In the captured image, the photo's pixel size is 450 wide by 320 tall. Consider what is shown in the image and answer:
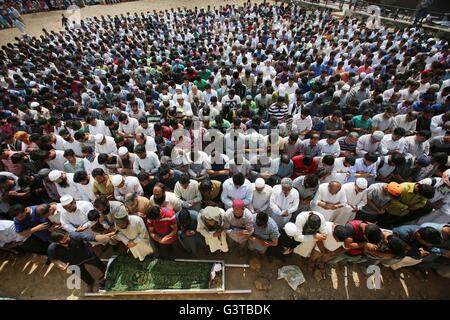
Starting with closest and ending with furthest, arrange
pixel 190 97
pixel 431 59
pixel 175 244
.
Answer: pixel 175 244, pixel 190 97, pixel 431 59

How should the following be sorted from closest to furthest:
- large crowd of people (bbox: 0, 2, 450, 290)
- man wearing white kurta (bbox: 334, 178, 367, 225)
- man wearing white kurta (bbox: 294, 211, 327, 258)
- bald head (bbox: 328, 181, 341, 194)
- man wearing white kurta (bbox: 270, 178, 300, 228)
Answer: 1. man wearing white kurta (bbox: 294, 211, 327, 258)
2. large crowd of people (bbox: 0, 2, 450, 290)
3. bald head (bbox: 328, 181, 341, 194)
4. man wearing white kurta (bbox: 270, 178, 300, 228)
5. man wearing white kurta (bbox: 334, 178, 367, 225)

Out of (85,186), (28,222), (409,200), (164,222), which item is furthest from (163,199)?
(409,200)

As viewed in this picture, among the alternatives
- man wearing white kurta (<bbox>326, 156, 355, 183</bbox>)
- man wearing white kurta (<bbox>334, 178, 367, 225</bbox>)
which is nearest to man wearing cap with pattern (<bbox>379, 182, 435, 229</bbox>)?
man wearing white kurta (<bbox>334, 178, 367, 225</bbox>)

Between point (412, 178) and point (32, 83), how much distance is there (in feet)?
38.6

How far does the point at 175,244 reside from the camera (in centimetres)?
453

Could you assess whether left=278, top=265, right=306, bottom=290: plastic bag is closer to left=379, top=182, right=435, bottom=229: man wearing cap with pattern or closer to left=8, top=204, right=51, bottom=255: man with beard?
left=379, top=182, right=435, bottom=229: man wearing cap with pattern

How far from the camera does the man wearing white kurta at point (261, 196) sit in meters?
3.95

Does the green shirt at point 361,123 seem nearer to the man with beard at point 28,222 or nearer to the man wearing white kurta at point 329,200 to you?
the man wearing white kurta at point 329,200

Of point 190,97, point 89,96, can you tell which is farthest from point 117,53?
point 190,97

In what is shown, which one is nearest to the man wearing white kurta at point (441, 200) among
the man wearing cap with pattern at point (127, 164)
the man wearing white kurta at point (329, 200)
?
the man wearing white kurta at point (329, 200)

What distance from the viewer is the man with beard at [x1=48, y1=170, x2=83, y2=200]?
13.3ft

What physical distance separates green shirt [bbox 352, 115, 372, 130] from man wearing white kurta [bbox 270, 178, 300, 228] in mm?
3049

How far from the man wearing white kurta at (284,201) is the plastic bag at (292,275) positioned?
90cm
